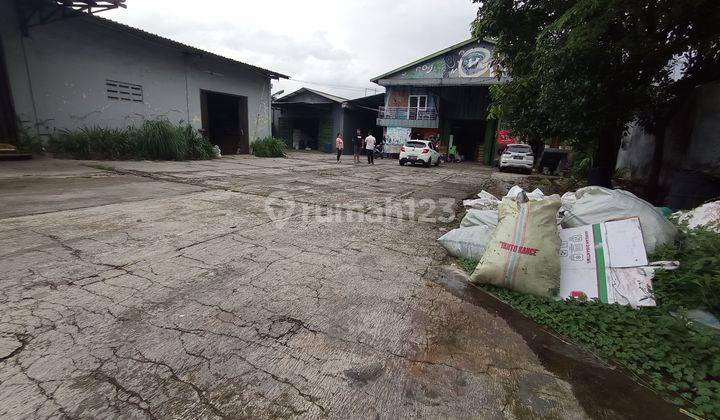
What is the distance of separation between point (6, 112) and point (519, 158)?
16421 mm

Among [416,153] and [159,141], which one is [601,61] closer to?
[416,153]

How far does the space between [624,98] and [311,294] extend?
19.6 feet

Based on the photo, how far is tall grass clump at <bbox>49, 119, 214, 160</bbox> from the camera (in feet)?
27.8

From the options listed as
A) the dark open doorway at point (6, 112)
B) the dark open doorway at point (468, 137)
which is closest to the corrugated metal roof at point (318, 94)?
the dark open doorway at point (468, 137)

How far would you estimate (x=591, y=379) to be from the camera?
5.47 feet

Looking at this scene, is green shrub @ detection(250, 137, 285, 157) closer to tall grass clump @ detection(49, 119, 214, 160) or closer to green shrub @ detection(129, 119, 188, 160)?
tall grass clump @ detection(49, 119, 214, 160)

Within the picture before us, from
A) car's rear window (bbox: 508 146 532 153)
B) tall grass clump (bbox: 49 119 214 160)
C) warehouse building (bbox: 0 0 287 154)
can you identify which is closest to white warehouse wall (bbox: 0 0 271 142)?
warehouse building (bbox: 0 0 287 154)

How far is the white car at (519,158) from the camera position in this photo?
13.6 meters

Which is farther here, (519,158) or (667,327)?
(519,158)

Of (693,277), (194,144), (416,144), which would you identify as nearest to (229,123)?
(194,144)

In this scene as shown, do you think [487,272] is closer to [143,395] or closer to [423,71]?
Answer: [143,395]

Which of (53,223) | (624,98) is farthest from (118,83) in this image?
(624,98)

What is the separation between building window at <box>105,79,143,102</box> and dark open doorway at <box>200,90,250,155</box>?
3.92 metres

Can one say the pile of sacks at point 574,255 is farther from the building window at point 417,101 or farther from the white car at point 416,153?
the building window at point 417,101
